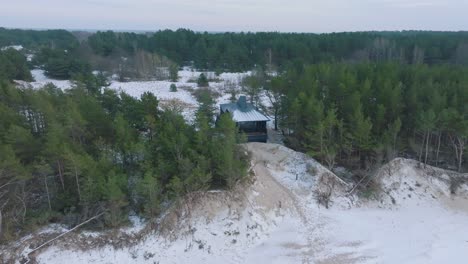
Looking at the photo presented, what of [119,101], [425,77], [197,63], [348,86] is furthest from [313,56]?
[119,101]

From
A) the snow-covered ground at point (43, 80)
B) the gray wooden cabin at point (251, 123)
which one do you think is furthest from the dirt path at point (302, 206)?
the snow-covered ground at point (43, 80)

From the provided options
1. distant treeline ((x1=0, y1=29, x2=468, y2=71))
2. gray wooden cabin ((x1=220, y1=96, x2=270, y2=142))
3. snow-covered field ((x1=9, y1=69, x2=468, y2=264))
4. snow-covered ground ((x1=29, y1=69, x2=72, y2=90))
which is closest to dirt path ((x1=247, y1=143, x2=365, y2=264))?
snow-covered field ((x1=9, y1=69, x2=468, y2=264))

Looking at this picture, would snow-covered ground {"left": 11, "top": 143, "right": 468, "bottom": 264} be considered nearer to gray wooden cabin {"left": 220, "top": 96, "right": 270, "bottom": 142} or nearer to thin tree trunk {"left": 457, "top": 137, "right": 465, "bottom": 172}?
thin tree trunk {"left": 457, "top": 137, "right": 465, "bottom": 172}

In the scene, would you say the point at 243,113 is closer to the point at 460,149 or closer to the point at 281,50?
the point at 460,149

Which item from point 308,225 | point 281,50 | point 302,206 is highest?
point 281,50

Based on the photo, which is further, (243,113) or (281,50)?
(281,50)

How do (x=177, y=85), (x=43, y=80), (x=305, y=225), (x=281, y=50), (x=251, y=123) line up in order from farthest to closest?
(x=281, y=50)
(x=43, y=80)
(x=177, y=85)
(x=251, y=123)
(x=305, y=225)

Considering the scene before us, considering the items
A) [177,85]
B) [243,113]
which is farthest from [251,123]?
[177,85]
